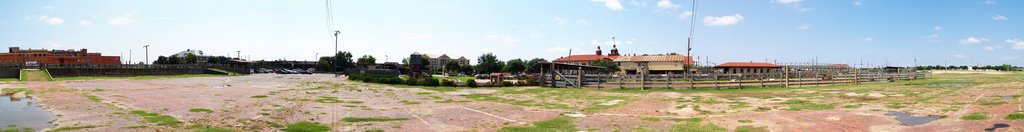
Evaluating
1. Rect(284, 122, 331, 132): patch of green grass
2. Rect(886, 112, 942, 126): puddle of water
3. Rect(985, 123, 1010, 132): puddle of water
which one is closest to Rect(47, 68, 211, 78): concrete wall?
Rect(284, 122, 331, 132): patch of green grass

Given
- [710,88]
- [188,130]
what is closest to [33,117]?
[188,130]

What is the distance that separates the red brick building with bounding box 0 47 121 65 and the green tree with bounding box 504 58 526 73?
84.6m

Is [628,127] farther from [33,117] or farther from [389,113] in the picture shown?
[33,117]

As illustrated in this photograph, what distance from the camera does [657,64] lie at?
327ft

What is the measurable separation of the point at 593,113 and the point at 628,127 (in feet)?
13.3

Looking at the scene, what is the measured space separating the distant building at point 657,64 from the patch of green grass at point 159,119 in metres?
78.4

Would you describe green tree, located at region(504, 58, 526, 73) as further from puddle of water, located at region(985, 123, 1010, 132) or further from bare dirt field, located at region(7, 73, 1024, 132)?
puddle of water, located at region(985, 123, 1010, 132)

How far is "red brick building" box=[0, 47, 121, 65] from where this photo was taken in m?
122

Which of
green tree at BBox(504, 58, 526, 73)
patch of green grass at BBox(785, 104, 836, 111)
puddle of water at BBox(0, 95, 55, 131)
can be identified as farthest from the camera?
green tree at BBox(504, 58, 526, 73)

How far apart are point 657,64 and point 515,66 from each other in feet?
107

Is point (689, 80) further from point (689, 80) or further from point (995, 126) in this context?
point (995, 126)

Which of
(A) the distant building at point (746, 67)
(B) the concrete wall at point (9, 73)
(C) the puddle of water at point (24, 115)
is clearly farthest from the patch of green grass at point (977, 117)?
(A) the distant building at point (746, 67)

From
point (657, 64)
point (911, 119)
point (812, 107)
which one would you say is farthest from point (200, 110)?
point (657, 64)

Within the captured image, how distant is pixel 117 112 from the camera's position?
1542 cm
